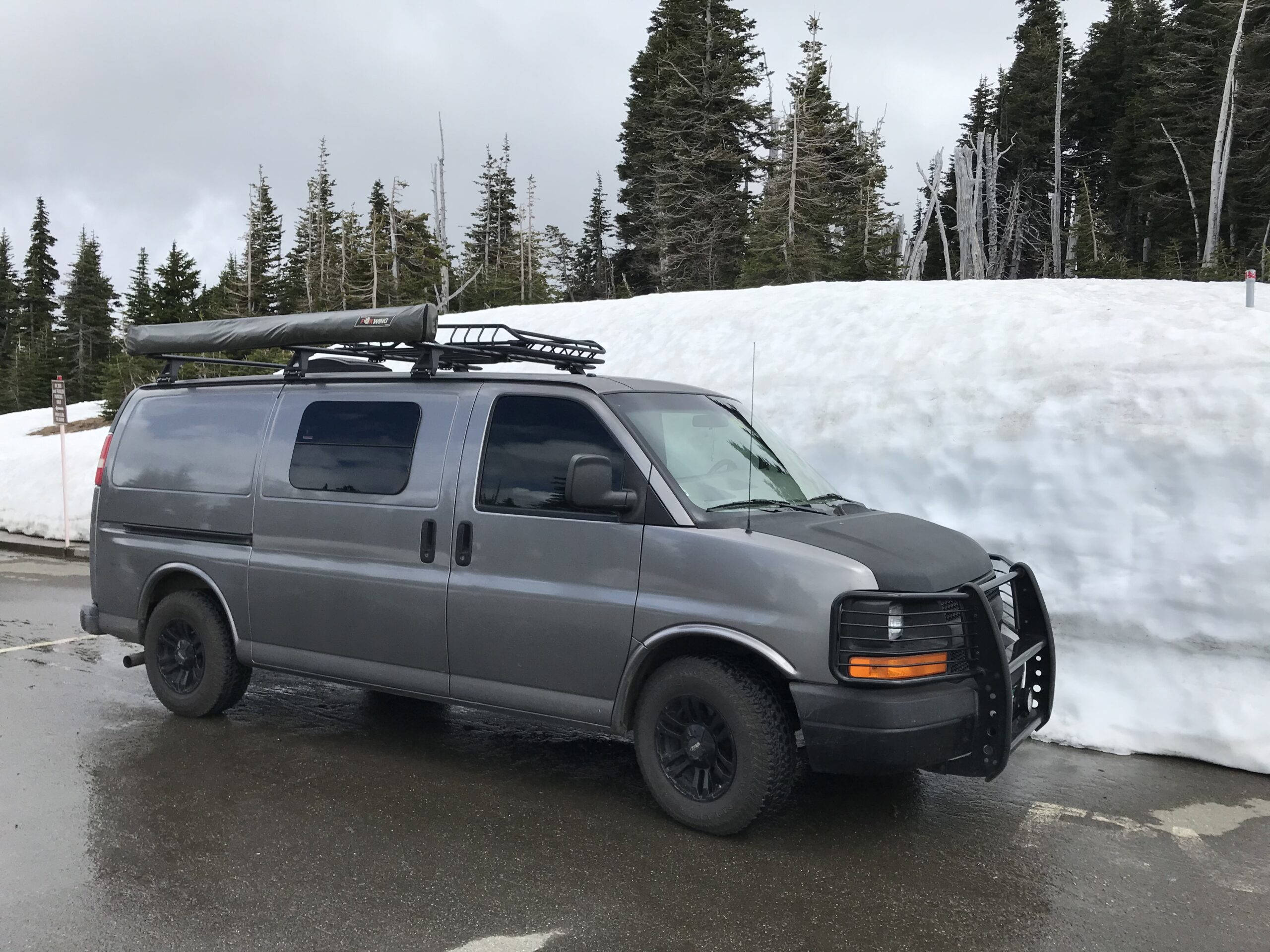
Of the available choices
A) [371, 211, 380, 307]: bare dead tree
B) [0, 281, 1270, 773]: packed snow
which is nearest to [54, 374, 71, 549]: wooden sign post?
[0, 281, 1270, 773]: packed snow

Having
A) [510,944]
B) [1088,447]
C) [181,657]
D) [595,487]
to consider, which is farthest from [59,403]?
[510,944]

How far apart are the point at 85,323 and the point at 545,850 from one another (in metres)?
82.6

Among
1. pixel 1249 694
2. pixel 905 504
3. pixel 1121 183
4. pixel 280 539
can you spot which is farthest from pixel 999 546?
pixel 1121 183

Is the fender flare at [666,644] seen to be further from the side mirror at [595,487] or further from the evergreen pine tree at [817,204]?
the evergreen pine tree at [817,204]

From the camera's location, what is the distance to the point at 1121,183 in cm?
5194

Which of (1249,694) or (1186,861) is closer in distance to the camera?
(1186,861)

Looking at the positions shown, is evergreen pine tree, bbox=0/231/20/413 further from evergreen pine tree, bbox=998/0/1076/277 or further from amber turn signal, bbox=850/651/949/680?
amber turn signal, bbox=850/651/949/680

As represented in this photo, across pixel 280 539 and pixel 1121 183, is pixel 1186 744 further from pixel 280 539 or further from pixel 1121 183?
pixel 1121 183

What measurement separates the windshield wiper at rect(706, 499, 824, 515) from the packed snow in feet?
8.68

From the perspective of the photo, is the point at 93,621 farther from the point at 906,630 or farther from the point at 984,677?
the point at 984,677

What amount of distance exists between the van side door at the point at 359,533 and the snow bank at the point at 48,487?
8.63 m

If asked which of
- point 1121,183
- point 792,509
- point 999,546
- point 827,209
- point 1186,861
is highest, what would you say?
point 1121,183

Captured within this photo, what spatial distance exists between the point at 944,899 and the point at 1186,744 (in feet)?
9.90

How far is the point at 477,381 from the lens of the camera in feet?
17.7
